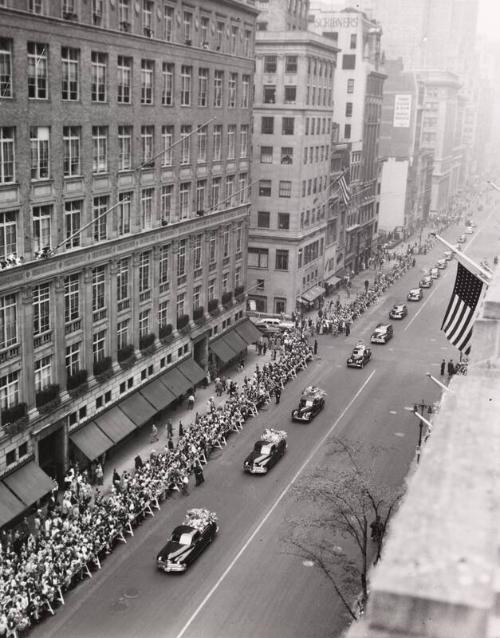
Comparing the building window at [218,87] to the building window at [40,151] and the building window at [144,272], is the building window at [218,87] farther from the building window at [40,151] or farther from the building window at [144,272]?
the building window at [40,151]

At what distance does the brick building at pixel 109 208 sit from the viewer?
3631cm

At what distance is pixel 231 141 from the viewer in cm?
6178

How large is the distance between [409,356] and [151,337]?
94.8ft

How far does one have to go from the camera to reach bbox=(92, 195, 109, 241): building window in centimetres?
4286

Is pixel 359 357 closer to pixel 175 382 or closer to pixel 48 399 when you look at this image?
pixel 175 382

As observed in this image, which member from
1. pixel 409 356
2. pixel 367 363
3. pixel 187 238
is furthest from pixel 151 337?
pixel 409 356

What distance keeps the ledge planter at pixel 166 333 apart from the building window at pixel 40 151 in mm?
16789

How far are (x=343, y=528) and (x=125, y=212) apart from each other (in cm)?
2301

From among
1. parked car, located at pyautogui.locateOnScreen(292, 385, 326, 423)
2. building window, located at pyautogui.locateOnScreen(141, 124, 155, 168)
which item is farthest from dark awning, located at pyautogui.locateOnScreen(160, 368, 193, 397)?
building window, located at pyautogui.locateOnScreen(141, 124, 155, 168)

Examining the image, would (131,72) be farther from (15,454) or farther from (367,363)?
(367,363)

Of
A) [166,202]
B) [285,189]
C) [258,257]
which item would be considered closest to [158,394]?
[166,202]

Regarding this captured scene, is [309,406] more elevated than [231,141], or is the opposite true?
[231,141]

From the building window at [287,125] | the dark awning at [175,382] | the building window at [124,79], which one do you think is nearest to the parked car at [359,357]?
the dark awning at [175,382]

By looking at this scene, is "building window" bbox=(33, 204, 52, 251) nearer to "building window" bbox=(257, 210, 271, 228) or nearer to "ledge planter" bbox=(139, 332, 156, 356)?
"ledge planter" bbox=(139, 332, 156, 356)
